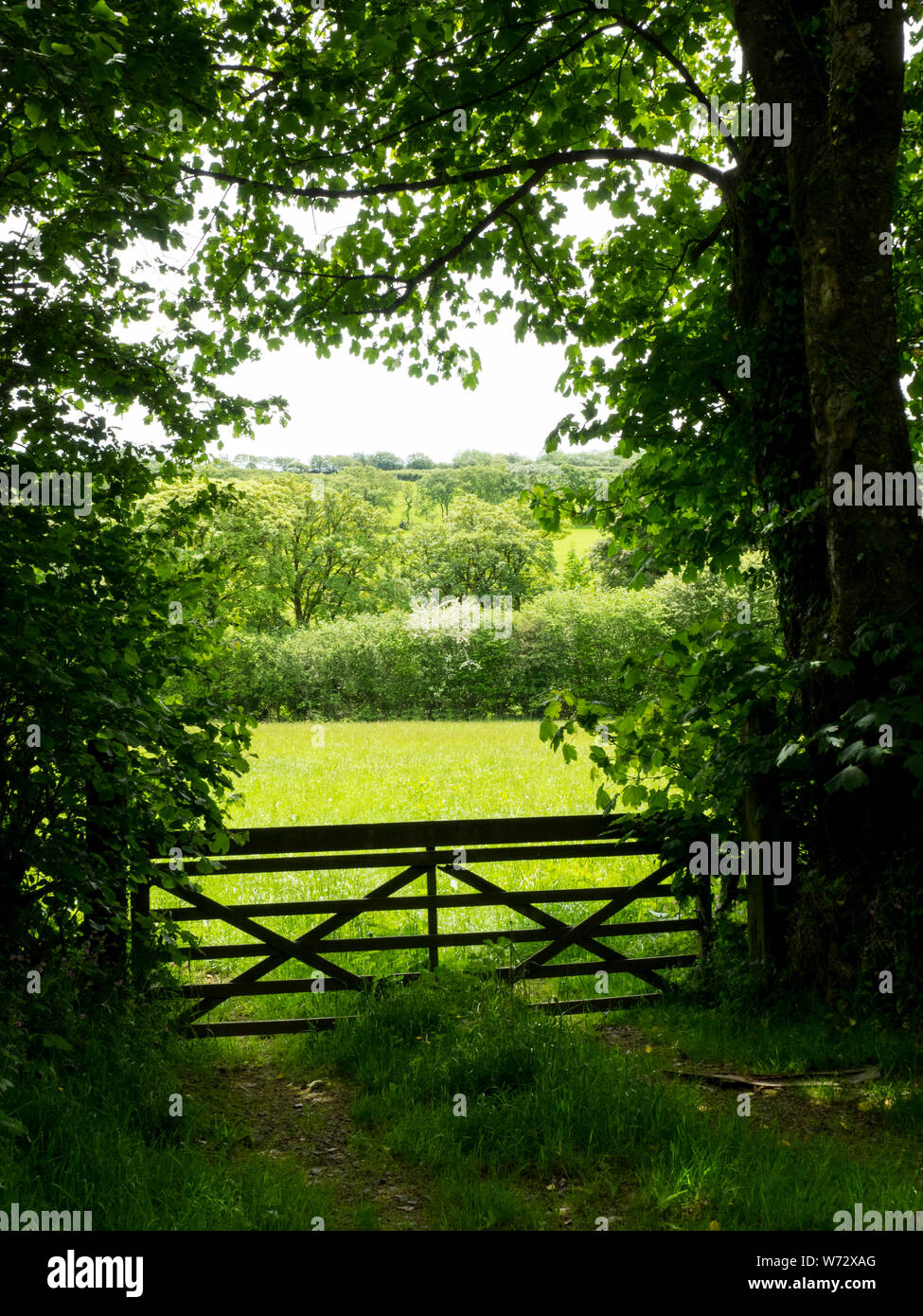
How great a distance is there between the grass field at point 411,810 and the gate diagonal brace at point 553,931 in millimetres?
198

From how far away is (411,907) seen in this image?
23.3ft

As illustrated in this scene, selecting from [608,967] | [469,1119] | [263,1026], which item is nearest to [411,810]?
[608,967]

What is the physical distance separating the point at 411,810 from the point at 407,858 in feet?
24.8

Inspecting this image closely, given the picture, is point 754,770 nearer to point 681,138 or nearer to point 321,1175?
point 321,1175

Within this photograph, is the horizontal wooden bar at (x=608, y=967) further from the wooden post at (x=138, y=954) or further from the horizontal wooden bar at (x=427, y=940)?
the wooden post at (x=138, y=954)

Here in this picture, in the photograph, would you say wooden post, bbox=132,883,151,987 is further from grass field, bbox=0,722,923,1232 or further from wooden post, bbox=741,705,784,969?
wooden post, bbox=741,705,784,969

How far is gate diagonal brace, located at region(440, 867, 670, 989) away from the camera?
284 inches

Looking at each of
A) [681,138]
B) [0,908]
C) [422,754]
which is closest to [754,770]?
[0,908]

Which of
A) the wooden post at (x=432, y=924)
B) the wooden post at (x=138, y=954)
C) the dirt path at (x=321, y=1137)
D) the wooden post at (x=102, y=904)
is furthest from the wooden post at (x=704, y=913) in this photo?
the wooden post at (x=102, y=904)

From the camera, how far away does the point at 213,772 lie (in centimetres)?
582

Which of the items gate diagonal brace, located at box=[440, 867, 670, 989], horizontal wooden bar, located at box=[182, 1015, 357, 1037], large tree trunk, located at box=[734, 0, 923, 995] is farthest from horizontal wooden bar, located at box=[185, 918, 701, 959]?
large tree trunk, located at box=[734, 0, 923, 995]

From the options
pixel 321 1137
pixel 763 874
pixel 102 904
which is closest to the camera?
pixel 321 1137

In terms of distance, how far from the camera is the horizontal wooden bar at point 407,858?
6.96 meters

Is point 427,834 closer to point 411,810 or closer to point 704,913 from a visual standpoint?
point 704,913
